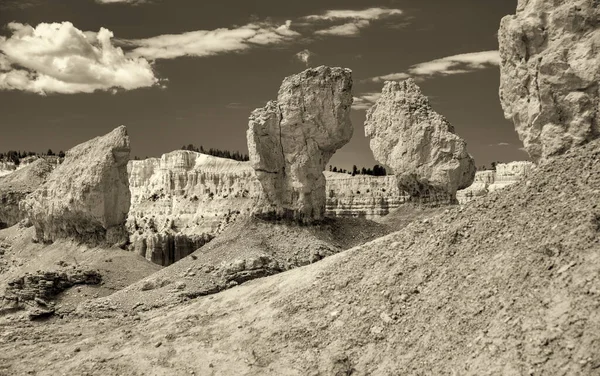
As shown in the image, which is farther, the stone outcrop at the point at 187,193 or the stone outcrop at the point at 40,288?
the stone outcrop at the point at 187,193

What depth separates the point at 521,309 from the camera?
33.1 ft

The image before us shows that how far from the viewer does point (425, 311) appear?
38.8 feet

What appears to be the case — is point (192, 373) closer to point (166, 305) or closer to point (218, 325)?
point (218, 325)

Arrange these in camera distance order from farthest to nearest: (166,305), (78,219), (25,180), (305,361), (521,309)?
1. (25,180)
2. (78,219)
3. (166,305)
4. (305,361)
5. (521,309)

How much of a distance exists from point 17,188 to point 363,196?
24.2m

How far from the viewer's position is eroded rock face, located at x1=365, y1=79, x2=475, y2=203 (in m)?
30.5

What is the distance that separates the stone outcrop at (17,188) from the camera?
50344 mm

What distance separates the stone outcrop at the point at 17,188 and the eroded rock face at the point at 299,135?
25.5 m

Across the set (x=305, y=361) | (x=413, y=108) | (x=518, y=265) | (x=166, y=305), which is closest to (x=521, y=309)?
(x=518, y=265)

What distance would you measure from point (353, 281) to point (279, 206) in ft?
45.1

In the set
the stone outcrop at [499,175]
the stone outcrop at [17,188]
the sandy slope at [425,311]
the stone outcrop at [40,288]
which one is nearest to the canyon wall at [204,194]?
the stone outcrop at [17,188]

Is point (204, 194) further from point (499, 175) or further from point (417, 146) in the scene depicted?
point (417, 146)

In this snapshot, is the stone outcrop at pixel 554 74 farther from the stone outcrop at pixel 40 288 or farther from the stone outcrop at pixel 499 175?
the stone outcrop at pixel 499 175

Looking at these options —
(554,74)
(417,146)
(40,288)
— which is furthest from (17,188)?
(554,74)
